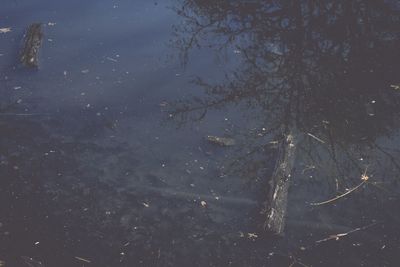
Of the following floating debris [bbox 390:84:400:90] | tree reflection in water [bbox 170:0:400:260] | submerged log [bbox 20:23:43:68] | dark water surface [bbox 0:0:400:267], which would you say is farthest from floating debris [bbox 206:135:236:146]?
submerged log [bbox 20:23:43:68]

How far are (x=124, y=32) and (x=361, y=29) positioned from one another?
3.44 metres

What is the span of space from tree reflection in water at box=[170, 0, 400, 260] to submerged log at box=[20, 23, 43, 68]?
6.03 ft

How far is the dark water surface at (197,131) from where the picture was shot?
9.98 ft

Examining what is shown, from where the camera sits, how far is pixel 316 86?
4.64 metres

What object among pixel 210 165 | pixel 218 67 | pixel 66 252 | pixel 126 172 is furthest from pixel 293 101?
pixel 66 252

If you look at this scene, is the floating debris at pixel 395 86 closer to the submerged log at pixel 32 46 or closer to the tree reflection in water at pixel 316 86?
the tree reflection in water at pixel 316 86

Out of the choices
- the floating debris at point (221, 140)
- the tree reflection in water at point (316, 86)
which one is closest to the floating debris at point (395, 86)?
the tree reflection in water at point (316, 86)

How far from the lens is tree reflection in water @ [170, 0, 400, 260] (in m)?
3.64

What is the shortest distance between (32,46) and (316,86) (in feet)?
11.8

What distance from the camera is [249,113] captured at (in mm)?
4301

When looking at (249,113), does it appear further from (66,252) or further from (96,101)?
(66,252)

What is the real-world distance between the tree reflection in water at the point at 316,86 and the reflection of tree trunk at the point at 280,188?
12cm

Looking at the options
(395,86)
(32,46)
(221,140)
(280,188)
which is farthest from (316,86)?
(32,46)

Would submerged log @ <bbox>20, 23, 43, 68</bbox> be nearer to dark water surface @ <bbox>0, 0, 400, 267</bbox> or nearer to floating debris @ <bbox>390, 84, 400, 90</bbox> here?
dark water surface @ <bbox>0, 0, 400, 267</bbox>
